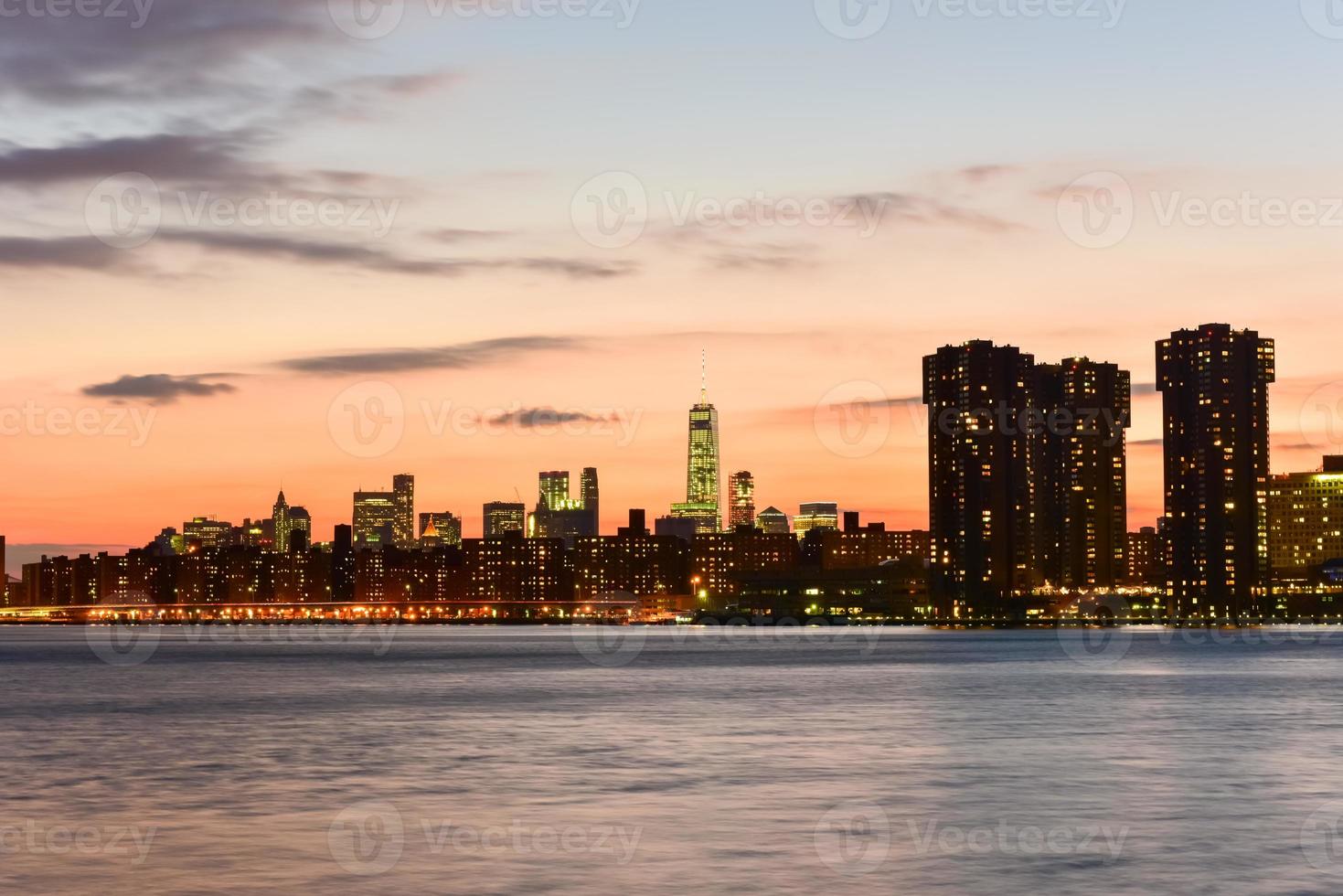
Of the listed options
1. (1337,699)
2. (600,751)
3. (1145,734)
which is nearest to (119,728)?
(600,751)

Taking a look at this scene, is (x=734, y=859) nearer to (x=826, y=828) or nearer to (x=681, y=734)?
(x=826, y=828)

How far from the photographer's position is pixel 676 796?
58.2 metres

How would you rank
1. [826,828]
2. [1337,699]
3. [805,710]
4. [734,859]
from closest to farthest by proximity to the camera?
1. [734,859]
2. [826,828]
3. [805,710]
4. [1337,699]

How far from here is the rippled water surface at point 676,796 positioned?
140 ft

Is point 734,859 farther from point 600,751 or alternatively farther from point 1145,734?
point 1145,734

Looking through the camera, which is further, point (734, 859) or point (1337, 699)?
point (1337, 699)

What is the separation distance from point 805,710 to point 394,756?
121 feet

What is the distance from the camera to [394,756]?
246ft

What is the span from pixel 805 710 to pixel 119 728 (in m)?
39.5

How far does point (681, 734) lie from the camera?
86.4 metres

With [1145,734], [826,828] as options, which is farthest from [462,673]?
[826,828]

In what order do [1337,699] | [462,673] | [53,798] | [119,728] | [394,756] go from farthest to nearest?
1. [462,673]
2. [1337,699]
3. [119,728]
4. [394,756]
5. [53,798]

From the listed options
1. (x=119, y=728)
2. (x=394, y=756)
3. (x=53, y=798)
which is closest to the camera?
(x=53, y=798)

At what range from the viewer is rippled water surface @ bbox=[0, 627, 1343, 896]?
4259cm
